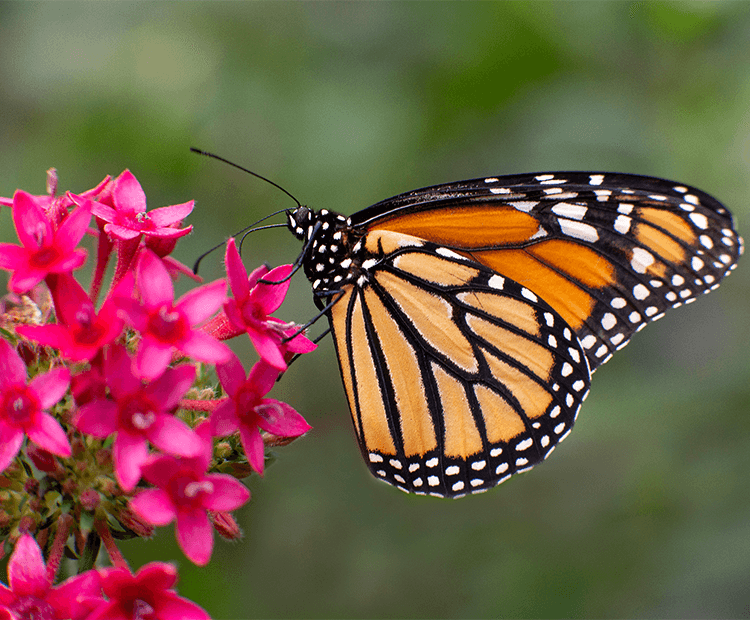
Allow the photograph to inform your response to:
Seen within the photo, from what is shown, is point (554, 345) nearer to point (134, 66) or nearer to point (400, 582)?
point (400, 582)

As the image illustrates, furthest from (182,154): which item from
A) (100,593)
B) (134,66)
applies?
(100,593)

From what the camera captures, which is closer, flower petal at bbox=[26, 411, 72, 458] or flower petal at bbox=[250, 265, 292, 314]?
flower petal at bbox=[26, 411, 72, 458]

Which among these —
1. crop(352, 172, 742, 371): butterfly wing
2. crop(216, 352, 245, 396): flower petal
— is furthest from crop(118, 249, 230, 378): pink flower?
crop(352, 172, 742, 371): butterfly wing

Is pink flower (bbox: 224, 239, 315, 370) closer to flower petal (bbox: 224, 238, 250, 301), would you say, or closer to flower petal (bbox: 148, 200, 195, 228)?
flower petal (bbox: 224, 238, 250, 301)

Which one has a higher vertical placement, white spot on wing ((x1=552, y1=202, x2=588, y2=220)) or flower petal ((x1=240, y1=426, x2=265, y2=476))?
white spot on wing ((x1=552, y1=202, x2=588, y2=220))

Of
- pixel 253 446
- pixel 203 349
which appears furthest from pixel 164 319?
pixel 253 446

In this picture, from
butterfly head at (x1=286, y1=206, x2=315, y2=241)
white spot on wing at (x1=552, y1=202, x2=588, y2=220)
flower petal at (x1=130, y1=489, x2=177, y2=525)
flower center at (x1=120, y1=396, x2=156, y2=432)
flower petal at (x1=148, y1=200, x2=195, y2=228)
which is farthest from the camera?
white spot on wing at (x1=552, y1=202, x2=588, y2=220)

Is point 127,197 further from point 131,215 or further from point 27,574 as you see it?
point 27,574
